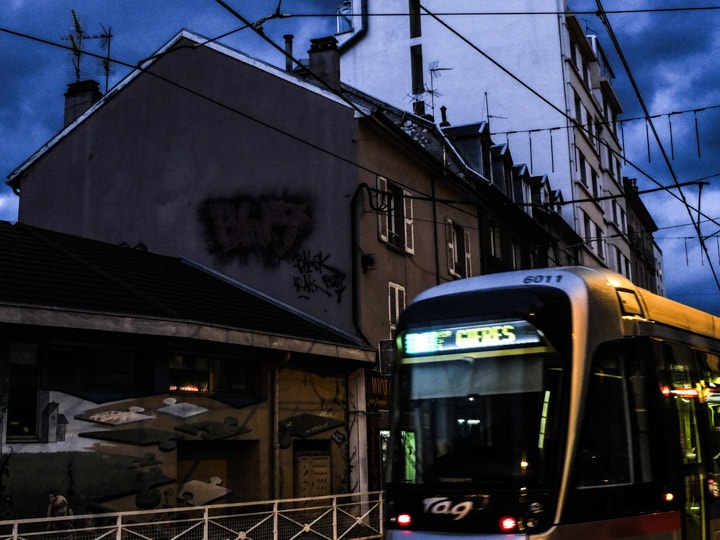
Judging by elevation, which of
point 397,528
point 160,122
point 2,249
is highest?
point 160,122

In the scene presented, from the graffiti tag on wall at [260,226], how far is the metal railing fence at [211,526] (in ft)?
19.1

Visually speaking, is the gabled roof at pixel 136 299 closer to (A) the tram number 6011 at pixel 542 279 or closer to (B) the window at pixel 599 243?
(A) the tram number 6011 at pixel 542 279

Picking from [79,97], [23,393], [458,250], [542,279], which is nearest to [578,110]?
[458,250]

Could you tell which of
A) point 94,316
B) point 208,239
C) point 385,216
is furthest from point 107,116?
point 94,316

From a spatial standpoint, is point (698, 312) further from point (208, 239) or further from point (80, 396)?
point (208, 239)

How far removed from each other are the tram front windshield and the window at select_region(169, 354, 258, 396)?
24.7 feet

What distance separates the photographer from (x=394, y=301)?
69.4 ft

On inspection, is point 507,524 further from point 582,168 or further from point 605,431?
point 582,168

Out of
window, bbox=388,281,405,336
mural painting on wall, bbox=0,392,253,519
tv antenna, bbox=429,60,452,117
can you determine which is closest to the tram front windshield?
mural painting on wall, bbox=0,392,253,519

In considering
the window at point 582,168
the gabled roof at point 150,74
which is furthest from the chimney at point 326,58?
the window at point 582,168

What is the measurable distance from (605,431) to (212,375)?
9346 mm

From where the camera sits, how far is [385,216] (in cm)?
2100

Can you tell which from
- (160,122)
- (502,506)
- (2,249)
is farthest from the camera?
(160,122)

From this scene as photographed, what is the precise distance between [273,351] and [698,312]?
8.50 m
